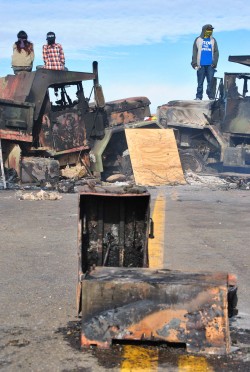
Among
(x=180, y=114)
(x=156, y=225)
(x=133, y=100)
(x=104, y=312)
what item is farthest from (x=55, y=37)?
(x=104, y=312)

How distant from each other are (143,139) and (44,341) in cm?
1172

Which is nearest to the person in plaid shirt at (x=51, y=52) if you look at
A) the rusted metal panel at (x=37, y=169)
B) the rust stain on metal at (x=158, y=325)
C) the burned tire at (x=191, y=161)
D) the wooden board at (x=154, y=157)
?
the wooden board at (x=154, y=157)

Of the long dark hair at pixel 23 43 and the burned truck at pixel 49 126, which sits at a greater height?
the long dark hair at pixel 23 43

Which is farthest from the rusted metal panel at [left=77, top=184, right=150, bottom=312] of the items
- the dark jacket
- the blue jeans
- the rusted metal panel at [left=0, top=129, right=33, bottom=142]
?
the dark jacket

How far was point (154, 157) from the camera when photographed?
15.4m

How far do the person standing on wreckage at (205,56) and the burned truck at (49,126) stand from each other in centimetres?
449

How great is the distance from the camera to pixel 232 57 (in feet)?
55.0

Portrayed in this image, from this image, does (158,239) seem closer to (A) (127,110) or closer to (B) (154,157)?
(B) (154,157)

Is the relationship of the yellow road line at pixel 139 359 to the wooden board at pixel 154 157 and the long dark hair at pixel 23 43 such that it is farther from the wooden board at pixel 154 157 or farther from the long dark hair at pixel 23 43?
the long dark hair at pixel 23 43

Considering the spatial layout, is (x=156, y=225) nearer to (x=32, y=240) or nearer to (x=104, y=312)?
(x=32, y=240)

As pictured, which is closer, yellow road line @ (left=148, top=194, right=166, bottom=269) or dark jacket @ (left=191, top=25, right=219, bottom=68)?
yellow road line @ (left=148, top=194, right=166, bottom=269)

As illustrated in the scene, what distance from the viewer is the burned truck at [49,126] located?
13.5 meters

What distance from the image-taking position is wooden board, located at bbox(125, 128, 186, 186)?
14922 mm

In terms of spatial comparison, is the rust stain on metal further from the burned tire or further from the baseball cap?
the burned tire
